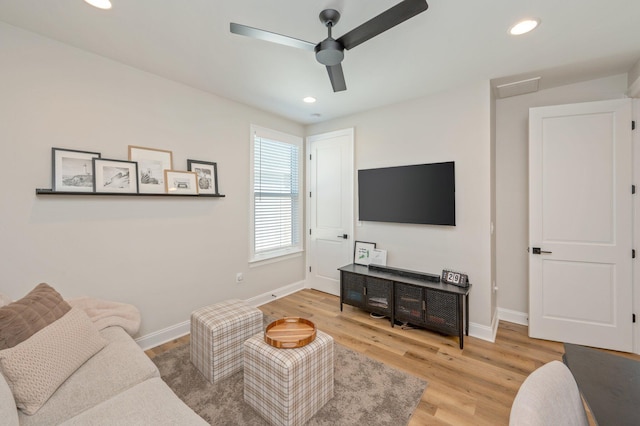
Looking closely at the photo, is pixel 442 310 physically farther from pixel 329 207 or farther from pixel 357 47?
pixel 357 47

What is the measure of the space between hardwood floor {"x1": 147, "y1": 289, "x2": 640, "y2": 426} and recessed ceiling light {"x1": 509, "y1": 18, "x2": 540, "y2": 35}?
8.75ft

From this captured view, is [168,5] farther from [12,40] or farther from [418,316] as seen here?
[418,316]

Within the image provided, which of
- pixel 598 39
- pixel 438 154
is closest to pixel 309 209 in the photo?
pixel 438 154

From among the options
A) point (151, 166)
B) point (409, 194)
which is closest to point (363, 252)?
point (409, 194)

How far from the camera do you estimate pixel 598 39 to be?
2.02 meters

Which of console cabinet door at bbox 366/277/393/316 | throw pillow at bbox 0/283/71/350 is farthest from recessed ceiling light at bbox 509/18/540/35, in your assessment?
throw pillow at bbox 0/283/71/350

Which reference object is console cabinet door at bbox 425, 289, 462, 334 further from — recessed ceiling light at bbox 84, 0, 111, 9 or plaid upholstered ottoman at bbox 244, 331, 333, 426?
recessed ceiling light at bbox 84, 0, 111, 9

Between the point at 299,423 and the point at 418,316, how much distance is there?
1.69 m

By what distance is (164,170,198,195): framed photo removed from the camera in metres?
2.67

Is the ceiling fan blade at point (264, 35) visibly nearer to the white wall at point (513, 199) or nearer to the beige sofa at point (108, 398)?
the beige sofa at point (108, 398)

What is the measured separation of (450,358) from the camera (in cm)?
239

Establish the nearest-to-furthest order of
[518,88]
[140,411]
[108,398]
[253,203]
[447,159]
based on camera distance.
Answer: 1. [140,411]
2. [108,398]
3. [518,88]
4. [447,159]
5. [253,203]

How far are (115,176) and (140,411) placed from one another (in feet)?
6.40

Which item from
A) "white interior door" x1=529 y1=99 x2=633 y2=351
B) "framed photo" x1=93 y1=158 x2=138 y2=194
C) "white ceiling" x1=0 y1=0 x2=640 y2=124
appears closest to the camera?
"white ceiling" x1=0 y1=0 x2=640 y2=124
